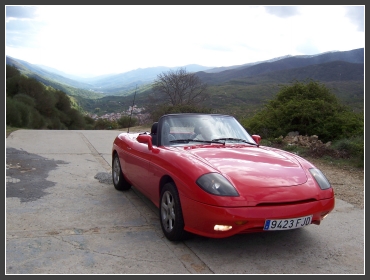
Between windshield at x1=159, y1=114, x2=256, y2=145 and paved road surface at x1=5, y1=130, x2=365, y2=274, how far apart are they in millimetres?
1069

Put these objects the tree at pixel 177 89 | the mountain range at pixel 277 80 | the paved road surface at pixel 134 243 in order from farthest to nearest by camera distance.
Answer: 1. the mountain range at pixel 277 80
2. the tree at pixel 177 89
3. the paved road surface at pixel 134 243

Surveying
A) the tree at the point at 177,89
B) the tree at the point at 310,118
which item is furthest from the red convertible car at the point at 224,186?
the tree at the point at 177,89

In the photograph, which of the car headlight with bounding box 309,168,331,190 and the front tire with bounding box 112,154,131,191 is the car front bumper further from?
the front tire with bounding box 112,154,131,191

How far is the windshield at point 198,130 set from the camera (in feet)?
15.7

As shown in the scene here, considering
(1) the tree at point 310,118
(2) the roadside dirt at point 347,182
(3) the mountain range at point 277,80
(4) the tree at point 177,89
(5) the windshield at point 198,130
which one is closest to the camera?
(5) the windshield at point 198,130

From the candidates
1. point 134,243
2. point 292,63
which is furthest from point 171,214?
point 292,63

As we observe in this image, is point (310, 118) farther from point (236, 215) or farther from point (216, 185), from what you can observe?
point (236, 215)

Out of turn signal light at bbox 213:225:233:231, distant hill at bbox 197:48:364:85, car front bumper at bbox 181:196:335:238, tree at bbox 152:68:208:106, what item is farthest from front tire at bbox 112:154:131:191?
distant hill at bbox 197:48:364:85

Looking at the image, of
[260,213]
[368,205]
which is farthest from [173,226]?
[368,205]

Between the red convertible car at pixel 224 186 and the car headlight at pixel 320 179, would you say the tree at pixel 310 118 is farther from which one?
the car headlight at pixel 320 179

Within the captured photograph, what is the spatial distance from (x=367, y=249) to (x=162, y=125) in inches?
111

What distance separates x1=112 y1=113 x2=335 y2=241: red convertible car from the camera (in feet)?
10.8

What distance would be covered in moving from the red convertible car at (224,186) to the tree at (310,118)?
32.1 feet

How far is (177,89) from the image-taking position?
34.3 meters
